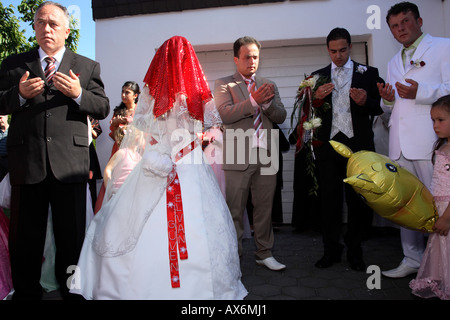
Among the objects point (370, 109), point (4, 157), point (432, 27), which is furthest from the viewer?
point (432, 27)

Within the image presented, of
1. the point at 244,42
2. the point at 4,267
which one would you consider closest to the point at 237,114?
the point at 244,42

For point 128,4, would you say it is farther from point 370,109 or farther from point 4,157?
point 370,109

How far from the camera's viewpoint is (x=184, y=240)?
2.46m

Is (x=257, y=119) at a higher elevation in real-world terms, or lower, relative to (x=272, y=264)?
higher

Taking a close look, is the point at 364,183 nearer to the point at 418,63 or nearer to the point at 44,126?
the point at 418,63

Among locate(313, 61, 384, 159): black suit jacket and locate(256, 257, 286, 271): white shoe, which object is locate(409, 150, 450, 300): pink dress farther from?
locate(256, 257, 286, 271): white shoe

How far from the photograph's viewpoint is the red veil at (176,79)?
9.00 feet

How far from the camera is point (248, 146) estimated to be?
11.2 feet

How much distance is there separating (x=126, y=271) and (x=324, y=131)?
223cm

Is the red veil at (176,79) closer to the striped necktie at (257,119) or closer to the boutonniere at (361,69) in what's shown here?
the striped necktie at (257,119)

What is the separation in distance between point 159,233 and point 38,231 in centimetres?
92

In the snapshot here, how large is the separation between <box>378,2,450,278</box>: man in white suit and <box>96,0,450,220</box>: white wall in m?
2.41

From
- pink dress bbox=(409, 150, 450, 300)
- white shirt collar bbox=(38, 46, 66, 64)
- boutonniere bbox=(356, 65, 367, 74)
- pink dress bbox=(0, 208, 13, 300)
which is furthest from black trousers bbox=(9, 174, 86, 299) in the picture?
boutonniere bbox=(356, 65, 367, 74)
